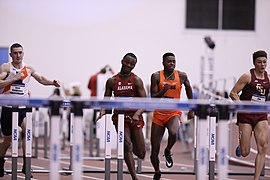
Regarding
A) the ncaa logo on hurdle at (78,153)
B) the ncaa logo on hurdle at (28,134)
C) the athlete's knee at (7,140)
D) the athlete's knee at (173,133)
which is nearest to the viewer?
the ncaa logo on hurdle at (78,153)

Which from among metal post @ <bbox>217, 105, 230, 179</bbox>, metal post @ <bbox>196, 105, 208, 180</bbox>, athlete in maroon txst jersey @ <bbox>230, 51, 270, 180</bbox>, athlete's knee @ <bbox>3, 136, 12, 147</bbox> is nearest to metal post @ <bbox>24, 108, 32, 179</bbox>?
athlete's knee @ <bbox>3, 136, 12, 147</bbox>

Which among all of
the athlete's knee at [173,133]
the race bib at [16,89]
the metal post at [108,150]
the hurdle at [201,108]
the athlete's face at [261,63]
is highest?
the athlete's face at [261,63]

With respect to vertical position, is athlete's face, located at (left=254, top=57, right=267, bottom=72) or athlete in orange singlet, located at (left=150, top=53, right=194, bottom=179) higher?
athlete's face, located at (left=254, top=57, right=267, bottom=72)

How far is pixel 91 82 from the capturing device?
20172mm

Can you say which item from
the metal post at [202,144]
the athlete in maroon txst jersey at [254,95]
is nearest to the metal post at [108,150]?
the athlete in maroon txst jersey at [254,95]

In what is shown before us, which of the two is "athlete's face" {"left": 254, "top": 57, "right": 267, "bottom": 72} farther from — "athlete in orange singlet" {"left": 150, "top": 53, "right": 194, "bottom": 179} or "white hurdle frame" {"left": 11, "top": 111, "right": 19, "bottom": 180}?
"white hurdle frame" {"left": 11, "top": 111, "right": 19, "bottom": 180}

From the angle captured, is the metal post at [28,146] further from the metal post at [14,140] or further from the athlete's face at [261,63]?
the athlete's face at [261,63]

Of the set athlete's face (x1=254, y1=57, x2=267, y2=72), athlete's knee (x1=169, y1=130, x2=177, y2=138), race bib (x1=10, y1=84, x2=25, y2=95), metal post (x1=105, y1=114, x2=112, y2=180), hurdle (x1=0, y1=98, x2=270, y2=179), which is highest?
athlete's face (x1=254, y1=57, x2=267, y2=72)

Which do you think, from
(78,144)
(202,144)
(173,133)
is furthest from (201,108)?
(173,133)

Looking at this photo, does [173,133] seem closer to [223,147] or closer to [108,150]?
[108,150]

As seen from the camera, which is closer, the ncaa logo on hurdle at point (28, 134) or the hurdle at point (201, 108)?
the hurdle at point (201, 108)

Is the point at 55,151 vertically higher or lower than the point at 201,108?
lower

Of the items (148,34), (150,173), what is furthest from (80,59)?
(150,173)

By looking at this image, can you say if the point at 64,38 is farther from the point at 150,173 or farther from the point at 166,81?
the point at 166,81
